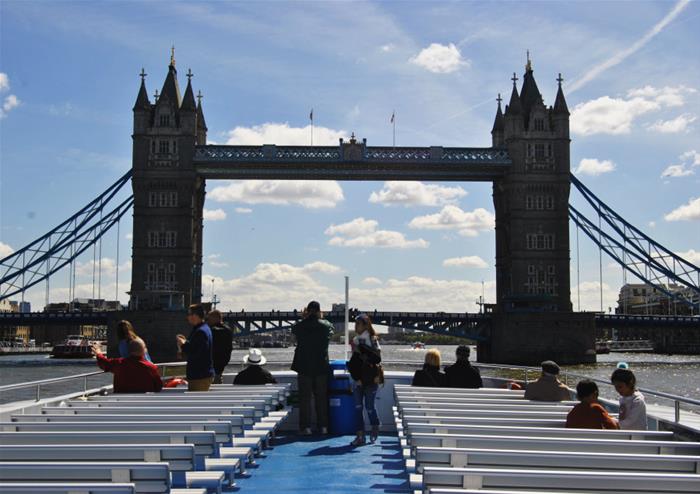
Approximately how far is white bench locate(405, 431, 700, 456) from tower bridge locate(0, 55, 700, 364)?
48.1 meters

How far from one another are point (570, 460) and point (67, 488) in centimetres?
193

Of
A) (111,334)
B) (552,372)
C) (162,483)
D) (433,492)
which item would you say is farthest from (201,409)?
(111,334)

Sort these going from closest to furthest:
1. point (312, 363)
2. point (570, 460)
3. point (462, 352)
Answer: point (570, 460) < point (462, 352) < point (312, 363)

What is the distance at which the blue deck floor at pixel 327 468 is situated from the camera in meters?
5.61

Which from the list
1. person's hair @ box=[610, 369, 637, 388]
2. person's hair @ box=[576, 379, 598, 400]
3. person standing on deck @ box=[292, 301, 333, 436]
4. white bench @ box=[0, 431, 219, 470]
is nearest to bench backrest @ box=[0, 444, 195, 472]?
white bench @ box=[0, 431, 219, 470]

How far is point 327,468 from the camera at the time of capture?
638cm

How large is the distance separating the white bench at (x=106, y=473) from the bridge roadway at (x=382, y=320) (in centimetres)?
5400

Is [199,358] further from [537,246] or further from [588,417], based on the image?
[537,246]

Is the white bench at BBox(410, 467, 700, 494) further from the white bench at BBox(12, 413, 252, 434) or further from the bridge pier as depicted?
the bridge pier

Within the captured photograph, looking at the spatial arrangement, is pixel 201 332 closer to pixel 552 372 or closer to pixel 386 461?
pixel 386 461

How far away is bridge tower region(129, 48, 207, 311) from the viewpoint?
2125 inches

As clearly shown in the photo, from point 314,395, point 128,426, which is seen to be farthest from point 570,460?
point 314,395

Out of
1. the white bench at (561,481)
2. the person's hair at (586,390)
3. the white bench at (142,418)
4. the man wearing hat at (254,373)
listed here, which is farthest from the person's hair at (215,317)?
the white bench at (561,481)

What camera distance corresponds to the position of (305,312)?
8375 millimetres
